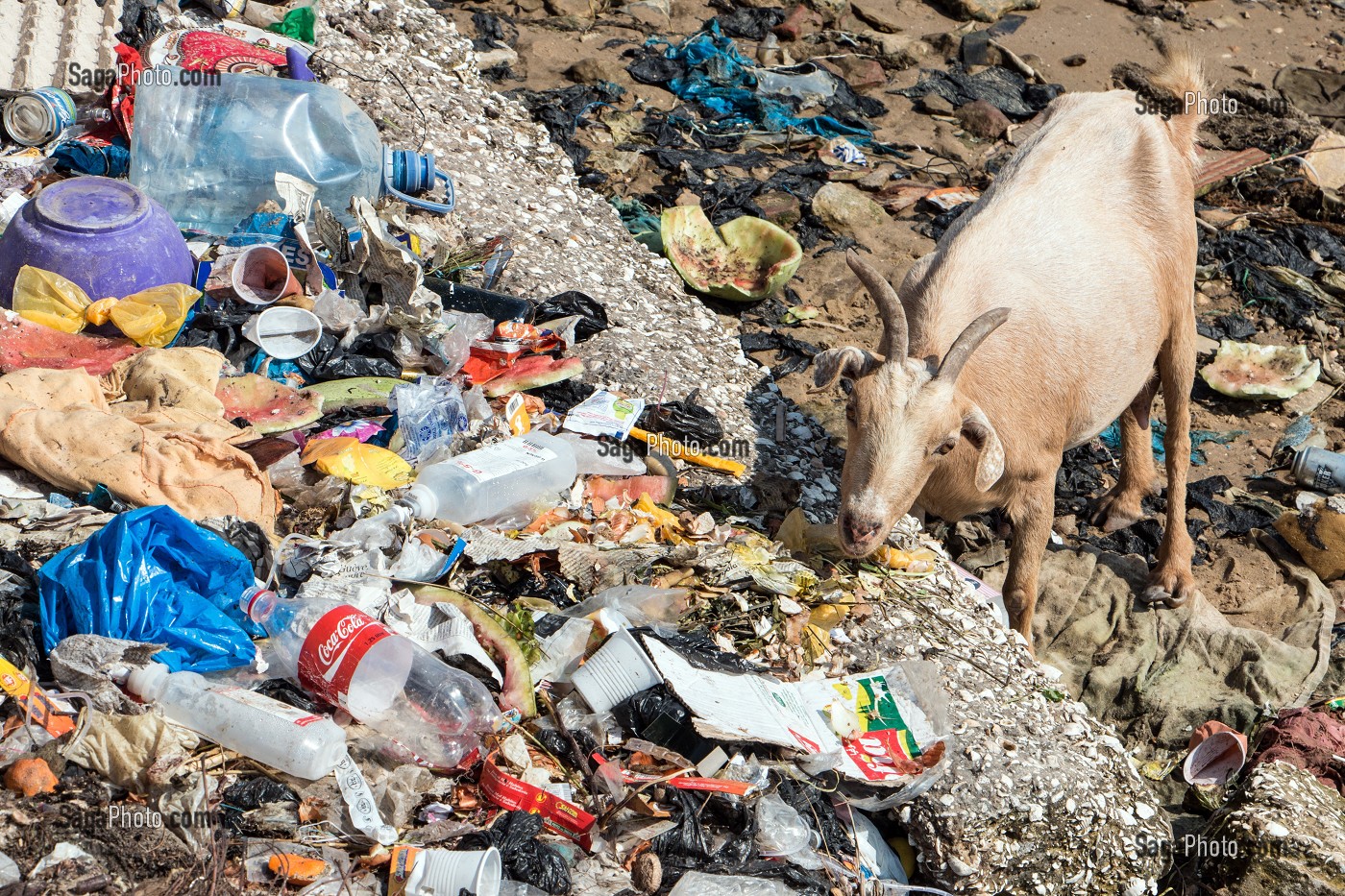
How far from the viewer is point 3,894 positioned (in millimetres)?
2357

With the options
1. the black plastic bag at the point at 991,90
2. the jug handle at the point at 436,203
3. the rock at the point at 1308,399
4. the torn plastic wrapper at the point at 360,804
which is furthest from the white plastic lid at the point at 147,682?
the black plastic bag at the point at 991,90

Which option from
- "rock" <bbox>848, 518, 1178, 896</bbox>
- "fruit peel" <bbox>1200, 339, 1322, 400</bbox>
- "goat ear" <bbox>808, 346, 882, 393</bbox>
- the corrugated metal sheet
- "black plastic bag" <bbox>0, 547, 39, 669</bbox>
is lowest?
"fruit peel" <bbox>1200, 339, 1322, 400</bbox>

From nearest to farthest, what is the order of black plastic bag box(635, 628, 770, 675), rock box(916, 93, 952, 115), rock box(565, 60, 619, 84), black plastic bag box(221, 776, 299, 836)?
black plastic bag box(221, 776, 299, 836), black plastic bag box(635, 628, 770, 675), rock box(565, 60, 619, 84), rock box(916, 93, 952, 115)

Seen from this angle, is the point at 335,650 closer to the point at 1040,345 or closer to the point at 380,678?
the point at 380,678

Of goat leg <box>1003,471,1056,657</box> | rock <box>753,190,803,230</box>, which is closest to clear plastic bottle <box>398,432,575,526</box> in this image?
goat leg <box>1003,471,1056,657</box>

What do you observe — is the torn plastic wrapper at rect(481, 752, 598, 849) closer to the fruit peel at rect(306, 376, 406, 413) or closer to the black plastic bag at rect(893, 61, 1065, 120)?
the fruit peel at rect(306, 376, 406, 413)

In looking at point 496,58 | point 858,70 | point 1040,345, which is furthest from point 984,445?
point 858,70

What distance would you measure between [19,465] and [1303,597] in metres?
5.87

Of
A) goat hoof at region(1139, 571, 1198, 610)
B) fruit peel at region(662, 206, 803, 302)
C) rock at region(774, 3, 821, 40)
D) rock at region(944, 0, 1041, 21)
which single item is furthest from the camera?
rock at region(944, 0, 1041, 21)

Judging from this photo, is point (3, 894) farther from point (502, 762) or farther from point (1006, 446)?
point (1006, 446)

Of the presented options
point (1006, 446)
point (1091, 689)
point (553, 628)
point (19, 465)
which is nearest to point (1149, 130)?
point (1006, 446)

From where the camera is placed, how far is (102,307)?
4258 mm

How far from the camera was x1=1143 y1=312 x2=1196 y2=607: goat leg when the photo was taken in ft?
17.9

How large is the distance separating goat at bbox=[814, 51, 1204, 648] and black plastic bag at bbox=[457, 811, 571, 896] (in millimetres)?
1713
